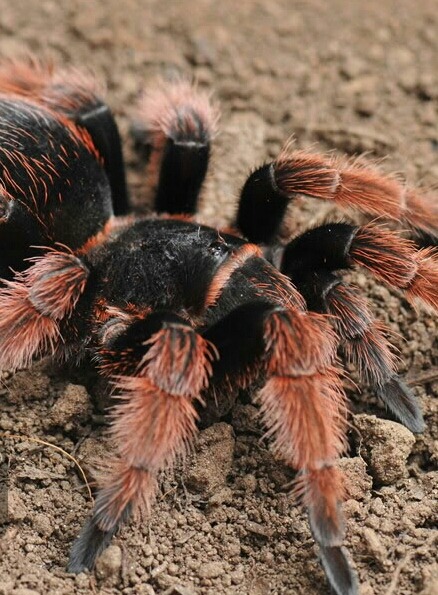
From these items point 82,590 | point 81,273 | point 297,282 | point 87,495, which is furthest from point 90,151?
point 82,590

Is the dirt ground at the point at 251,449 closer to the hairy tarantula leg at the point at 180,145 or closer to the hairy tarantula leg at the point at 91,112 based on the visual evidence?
the hairy tarantula leg at the point at 180,145

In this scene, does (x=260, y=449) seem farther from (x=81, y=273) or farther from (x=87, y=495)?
(x=81, y=273)

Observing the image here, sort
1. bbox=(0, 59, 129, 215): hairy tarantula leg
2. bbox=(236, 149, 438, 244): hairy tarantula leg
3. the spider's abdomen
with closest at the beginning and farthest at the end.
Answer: the spider's abdomen < bbox=(236, 149, 438, 244): hairy tarantula leg < bbox=(0, 59, 129, 215): hairy tarantula leg

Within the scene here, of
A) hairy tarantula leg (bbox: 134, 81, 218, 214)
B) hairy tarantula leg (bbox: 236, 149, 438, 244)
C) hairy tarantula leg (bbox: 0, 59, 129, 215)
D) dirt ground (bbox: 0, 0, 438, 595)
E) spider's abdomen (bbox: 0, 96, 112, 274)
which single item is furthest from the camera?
hairy tarantula leg (bbox: 0, 59, 129, 215)

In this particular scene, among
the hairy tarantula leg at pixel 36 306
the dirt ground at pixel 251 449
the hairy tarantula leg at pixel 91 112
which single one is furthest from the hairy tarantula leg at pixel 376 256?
the hairy tarantula leg at pixel 91 112

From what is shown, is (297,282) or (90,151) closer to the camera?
(297,282)

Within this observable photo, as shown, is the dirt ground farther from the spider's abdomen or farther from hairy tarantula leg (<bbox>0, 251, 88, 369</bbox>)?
the spider's abdomen

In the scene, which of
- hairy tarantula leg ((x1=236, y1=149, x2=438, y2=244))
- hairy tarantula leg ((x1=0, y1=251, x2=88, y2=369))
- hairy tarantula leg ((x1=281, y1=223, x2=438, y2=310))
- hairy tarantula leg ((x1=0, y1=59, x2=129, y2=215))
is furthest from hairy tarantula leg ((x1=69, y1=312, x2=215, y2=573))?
hairy tarantula leg ((x1=0, y1=59, x2=129, y2=215))
